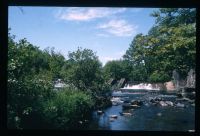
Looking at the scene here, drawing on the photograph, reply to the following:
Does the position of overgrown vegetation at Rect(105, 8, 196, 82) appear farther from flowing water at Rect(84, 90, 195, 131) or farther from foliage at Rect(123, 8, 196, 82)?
flowing water at Rect(84, 90, 195, 131)

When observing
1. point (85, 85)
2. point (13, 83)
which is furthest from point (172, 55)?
point (13, 83)

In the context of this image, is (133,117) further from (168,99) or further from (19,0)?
(19,0)

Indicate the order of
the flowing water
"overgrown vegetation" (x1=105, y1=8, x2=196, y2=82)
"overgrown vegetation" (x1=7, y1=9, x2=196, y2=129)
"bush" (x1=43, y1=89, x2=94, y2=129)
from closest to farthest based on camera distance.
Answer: "overgrown vegetation" (x1=105, y1=8, x2=196, y2=82) → "overgrown vegetation" (x1=7, y1=9, x2=196, y2=129) → "bush" (x1=43, y1=89, x2=94, y2=129) → the flowing water

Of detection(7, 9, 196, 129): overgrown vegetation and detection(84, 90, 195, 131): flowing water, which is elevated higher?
detection(7, 9, 196, 129): overgrown vegetation

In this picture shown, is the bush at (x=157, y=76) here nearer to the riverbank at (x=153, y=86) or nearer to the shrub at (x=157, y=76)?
the shrub at (x=157, y=76)

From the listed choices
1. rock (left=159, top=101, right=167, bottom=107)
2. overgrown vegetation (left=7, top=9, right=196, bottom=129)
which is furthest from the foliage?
rock (left=159, top=101, right=167, bottom=107)

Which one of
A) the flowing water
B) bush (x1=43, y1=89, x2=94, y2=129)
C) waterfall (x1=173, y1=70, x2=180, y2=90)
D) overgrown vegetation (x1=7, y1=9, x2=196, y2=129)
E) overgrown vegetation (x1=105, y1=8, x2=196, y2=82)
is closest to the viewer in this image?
overgrown vegetation (x1=105, y1=8, x2=196, y2=82)

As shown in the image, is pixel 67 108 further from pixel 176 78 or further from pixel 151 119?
pixel 151 119

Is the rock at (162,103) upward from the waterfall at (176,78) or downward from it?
downward

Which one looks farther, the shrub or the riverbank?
the shrub

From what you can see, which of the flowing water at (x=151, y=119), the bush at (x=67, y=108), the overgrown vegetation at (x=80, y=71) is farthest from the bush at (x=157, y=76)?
the bush at (x=67, y=108)

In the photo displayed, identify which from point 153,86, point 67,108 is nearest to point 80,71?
point 67,108

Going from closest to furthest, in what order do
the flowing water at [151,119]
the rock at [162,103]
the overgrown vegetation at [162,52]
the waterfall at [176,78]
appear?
the overgrown vegetation at [162,52] < the waterfall at [176,78] < the rock at [162,103] < the flowing water at [151,119]

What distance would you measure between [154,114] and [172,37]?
3369 millimetres
